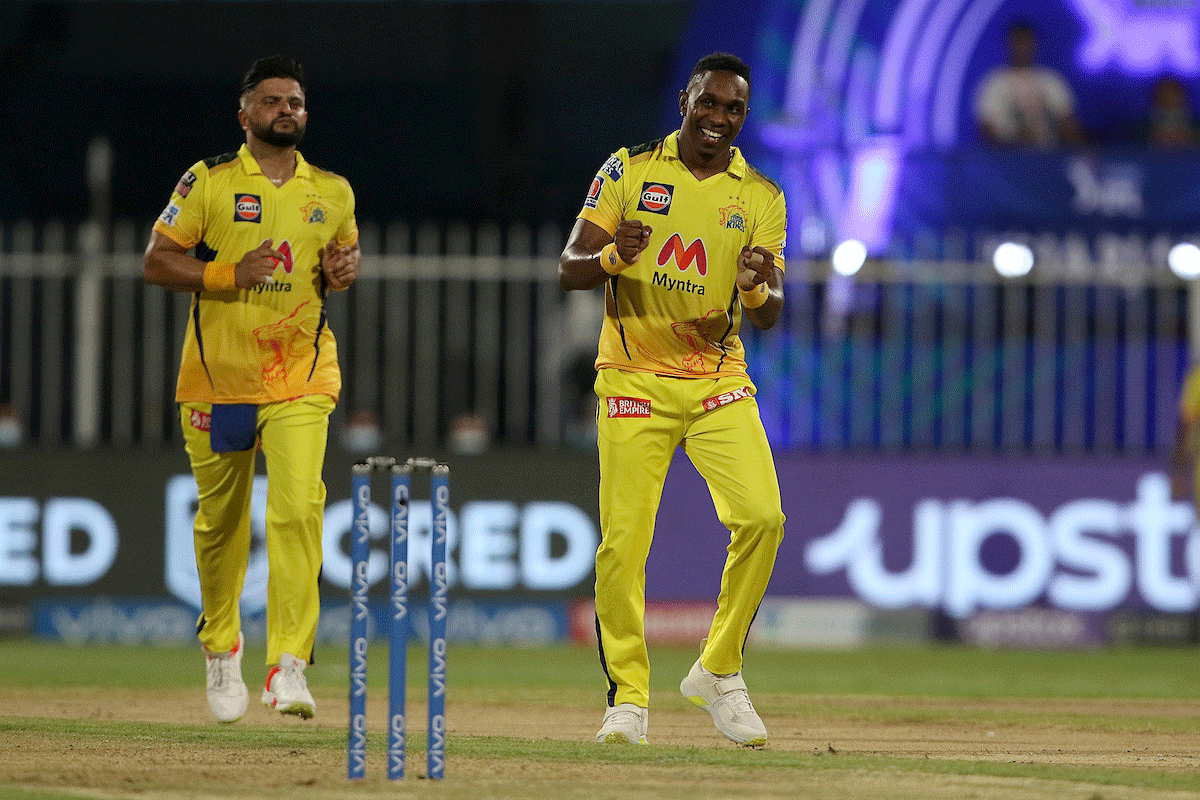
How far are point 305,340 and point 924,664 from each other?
5.52m

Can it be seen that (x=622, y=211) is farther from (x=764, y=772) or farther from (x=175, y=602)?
(x=175, y=602)

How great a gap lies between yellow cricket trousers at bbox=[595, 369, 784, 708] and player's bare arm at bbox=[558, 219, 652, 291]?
0.40 metres

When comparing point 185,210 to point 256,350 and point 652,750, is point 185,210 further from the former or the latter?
point 652,750

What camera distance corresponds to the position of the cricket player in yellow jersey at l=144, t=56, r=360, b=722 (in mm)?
6852

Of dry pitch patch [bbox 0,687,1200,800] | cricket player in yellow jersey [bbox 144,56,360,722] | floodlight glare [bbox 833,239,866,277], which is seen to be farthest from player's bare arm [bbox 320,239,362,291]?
floodlight glare [bbox 833,239,866,277]

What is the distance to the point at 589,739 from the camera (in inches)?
265

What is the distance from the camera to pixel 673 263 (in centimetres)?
652

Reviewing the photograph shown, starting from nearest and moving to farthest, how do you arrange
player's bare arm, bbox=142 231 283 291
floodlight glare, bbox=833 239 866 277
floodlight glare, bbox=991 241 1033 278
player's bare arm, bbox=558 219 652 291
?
player's bare arm, bbox=558 219 652 291 → player's bare arm, bbox=142 231 283 291 → floodlight glare, bbox=833 239 866 277 → floodlight glare, bbox=991 241 1033 278

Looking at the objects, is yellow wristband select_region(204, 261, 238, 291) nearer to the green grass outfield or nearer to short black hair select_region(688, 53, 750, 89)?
the green grass outfield

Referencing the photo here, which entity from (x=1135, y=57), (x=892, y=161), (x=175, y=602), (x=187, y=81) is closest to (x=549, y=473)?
(x=175, y=602)

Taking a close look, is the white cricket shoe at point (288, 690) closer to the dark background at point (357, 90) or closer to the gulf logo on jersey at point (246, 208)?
the gulf logo on jersey at point (246, 208)

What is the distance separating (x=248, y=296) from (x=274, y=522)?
0.96m

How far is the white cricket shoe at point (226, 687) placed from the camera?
6.98m

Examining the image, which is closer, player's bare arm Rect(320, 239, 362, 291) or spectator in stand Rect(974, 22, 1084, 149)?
player's bare arm Rect(320, 239, 362, 291)
